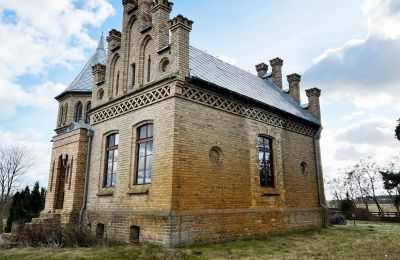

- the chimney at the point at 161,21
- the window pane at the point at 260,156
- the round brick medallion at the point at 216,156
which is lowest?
the round brick medallion at the point at 216,156

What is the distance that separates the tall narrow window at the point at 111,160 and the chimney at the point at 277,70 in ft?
39.3

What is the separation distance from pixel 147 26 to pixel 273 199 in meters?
8.36

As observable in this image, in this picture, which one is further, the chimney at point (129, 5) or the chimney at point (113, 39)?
the chimney at point (113, 39)

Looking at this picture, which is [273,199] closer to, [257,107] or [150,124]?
[257,107]

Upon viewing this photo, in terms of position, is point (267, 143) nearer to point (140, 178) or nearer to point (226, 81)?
point (226, 81)

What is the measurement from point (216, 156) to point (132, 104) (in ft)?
12.1

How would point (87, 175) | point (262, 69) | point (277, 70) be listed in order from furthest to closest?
point (262, 69), point (277, 70), point (87, 175)

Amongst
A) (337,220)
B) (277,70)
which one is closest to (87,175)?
(277,70)

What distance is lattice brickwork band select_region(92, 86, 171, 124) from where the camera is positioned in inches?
422

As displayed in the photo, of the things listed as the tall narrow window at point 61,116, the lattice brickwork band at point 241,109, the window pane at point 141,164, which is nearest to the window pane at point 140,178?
the window pane at point 141,164

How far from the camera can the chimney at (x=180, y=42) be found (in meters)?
10.5

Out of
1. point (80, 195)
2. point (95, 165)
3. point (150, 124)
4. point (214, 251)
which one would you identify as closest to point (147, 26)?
point (150, 124)

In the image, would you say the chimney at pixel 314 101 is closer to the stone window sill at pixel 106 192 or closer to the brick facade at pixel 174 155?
the brick facade at pixel 174 155

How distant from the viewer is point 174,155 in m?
9.73
